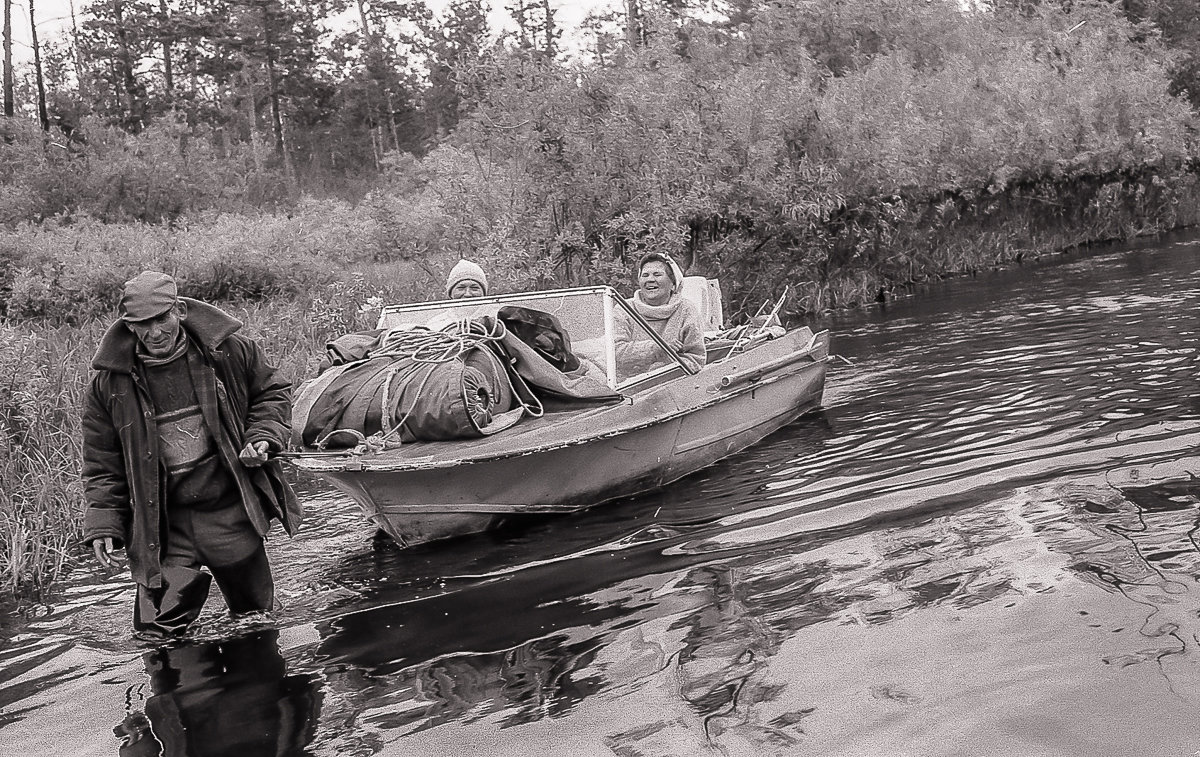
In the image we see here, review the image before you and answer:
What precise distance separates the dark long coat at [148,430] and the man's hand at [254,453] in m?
0.04

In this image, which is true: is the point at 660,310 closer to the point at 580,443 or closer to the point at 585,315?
the point at 585,315

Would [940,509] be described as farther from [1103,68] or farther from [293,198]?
[293,198]

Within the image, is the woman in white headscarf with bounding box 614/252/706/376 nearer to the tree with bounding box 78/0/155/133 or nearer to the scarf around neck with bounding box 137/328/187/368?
the scarf around neck with bounding box 137/328/187/368

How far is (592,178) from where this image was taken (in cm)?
1627

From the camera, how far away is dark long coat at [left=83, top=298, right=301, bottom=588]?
477cm

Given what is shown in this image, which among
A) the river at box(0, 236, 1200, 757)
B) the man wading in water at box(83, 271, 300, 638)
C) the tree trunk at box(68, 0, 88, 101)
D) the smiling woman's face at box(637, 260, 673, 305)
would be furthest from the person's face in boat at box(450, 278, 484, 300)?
the tree trunk at box(68, 0, 88, 101)

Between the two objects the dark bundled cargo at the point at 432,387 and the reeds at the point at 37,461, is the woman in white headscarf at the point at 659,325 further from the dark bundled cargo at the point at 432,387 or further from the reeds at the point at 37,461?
the reeds at the point at 37,461

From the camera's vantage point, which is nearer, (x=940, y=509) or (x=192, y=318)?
(x=192, y=318)

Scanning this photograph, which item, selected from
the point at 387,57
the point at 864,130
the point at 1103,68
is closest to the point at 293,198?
the point at 387,57

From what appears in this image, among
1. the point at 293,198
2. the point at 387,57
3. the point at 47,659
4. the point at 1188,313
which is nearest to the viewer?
the point at 47,659

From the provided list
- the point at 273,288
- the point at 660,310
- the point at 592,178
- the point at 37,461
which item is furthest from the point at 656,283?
the point at 273,288

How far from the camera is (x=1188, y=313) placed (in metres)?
13.5

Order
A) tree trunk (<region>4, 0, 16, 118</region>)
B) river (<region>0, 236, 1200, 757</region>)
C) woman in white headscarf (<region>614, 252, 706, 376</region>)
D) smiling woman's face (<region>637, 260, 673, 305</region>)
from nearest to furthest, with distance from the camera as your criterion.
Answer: river (<region>0, 236, 1200, 757</region>) → woman in white headscarf (<region>614, 252, 706, 376</region>) → smiling woman's face (<region>637, 260, 673, 305</region>) → tree trunk (<region>4, 0, 16, 118</region>)

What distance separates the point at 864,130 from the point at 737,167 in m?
3.29
